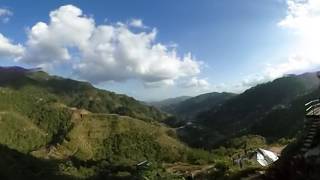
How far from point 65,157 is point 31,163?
3965 cm

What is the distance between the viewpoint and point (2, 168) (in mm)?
115188

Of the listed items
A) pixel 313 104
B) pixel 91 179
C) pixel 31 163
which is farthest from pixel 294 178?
pixel 31 163

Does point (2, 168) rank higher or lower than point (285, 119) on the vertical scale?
lower

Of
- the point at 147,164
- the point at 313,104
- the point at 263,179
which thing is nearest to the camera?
the point at 263,179

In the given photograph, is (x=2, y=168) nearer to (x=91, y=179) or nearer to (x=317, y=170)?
(x=91, y=179)

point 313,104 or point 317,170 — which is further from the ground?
point 313,104

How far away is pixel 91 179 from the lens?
11956 cm

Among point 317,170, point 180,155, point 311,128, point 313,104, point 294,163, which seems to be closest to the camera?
point 317,170

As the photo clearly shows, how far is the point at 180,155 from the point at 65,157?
44816mm

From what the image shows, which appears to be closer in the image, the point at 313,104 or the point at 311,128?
the point at 311,128

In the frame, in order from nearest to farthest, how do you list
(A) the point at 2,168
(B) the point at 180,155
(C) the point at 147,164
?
(C) the point at 147,164 < (A) the point at 2,168 < (B) the point at 180,155

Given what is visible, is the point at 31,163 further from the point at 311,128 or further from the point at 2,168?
the point at 311,128

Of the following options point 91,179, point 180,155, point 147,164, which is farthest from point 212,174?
point 180,155

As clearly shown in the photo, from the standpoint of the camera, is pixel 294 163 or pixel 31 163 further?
pixel 31 163
